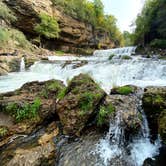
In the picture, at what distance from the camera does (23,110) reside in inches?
168

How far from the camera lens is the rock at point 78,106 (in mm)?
3904

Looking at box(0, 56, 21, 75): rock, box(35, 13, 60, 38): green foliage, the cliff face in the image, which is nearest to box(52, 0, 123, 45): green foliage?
the cliff face

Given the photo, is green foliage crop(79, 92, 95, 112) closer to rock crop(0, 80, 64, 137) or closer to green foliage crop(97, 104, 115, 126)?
green foliage crop(97, 104, 115, 126)

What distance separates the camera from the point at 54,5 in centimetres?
2431

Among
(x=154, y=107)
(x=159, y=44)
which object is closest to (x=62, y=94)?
(x=154, y=107)

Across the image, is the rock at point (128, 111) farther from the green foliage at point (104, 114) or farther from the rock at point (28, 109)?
the rock at point (28, 109)

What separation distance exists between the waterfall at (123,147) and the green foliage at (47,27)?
779 inches

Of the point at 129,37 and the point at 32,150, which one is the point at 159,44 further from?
the point at 32,150

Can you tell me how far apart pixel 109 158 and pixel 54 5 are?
24.9m

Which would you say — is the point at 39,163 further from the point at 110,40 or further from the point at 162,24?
the point at 110,40

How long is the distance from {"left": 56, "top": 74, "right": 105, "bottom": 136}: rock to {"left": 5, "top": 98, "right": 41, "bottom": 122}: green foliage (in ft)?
1.87

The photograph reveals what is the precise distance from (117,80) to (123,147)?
16.7 ft

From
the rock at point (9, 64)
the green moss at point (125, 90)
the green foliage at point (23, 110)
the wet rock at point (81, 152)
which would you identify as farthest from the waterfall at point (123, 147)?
the rock at point (9, 64)

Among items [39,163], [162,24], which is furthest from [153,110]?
[162,24]
